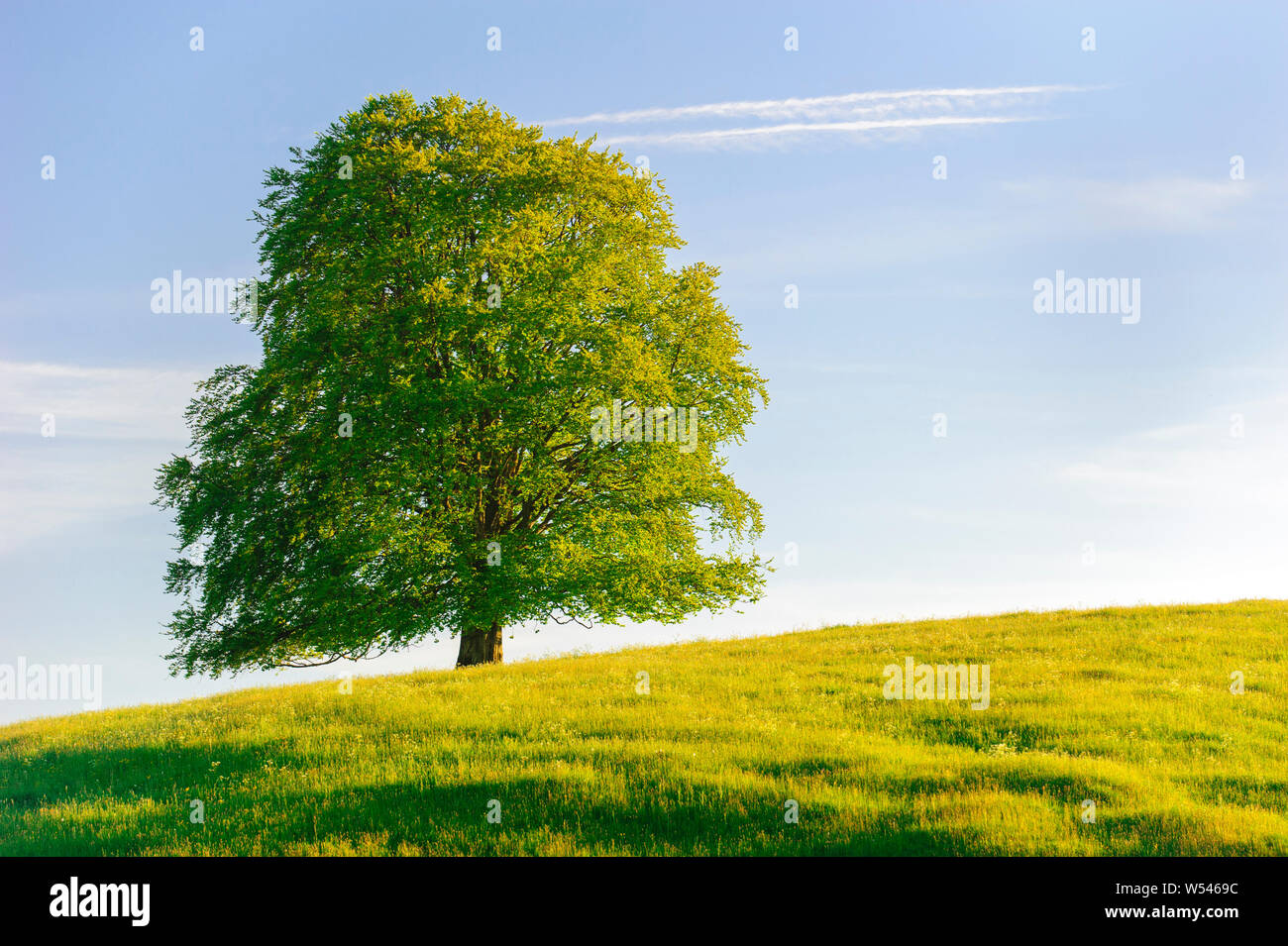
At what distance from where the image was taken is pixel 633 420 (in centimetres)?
2664

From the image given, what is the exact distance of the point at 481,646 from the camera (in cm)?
2783

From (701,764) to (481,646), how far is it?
47.4ft

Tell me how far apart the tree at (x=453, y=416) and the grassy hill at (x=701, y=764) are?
2.44 metres

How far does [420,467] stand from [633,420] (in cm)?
615

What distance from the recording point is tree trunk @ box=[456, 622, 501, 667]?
91.0 feet
